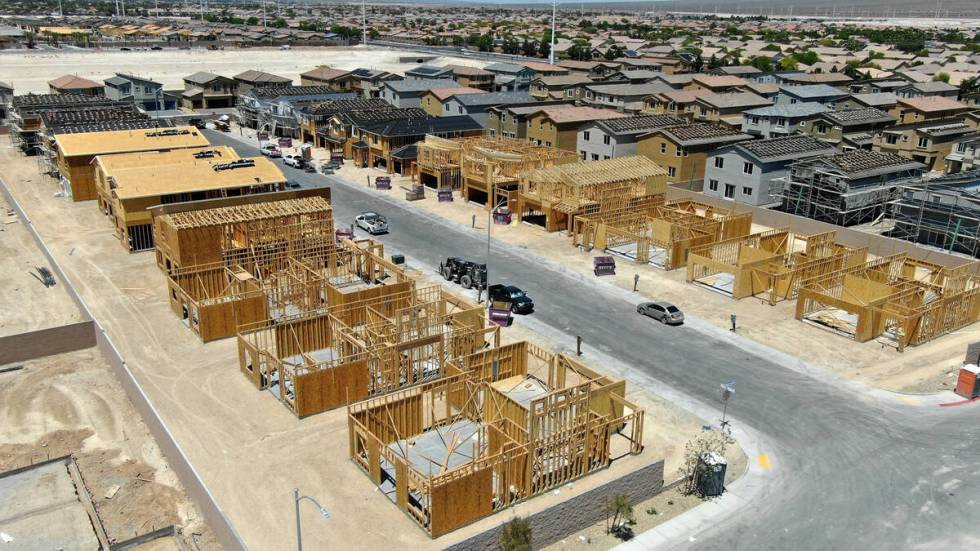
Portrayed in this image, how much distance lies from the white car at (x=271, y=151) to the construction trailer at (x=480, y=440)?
207 ft

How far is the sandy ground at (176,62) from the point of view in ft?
457

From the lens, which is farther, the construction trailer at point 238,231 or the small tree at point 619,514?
the construction trailer at point 238,231

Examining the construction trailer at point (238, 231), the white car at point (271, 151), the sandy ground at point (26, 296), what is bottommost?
the sandy ground at point (26, 296)

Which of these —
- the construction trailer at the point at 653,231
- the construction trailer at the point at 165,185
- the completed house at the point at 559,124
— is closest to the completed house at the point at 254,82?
the completed house at the point at 559,124

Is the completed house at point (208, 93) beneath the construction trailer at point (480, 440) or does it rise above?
above

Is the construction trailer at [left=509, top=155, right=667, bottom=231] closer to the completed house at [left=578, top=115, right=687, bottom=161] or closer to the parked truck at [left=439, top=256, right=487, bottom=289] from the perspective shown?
the parked truck at [left=439, top=256, right=487, bottom=289]

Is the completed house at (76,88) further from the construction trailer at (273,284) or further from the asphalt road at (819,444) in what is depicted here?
the asphalt road at (819,444)

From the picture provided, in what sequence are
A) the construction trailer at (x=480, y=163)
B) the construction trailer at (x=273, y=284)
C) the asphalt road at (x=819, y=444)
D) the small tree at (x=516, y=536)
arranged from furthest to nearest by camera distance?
the construction trailer at (x=480, y=163) → the construction trailer at (x=273, y=284) → the asphalt road at (x=819, y=444) → the small tree at (x=516, y=536)

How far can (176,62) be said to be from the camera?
159m

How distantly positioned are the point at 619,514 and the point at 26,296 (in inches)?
1587

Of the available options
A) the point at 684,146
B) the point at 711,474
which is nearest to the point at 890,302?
the point at 711,474

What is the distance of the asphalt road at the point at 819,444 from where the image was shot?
2675cm

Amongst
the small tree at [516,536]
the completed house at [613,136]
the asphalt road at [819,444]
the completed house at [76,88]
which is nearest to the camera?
the small tree at [516,536]

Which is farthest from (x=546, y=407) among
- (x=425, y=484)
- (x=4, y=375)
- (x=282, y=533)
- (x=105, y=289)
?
(x=105, y=289)
